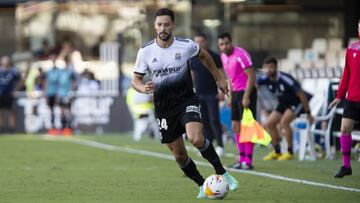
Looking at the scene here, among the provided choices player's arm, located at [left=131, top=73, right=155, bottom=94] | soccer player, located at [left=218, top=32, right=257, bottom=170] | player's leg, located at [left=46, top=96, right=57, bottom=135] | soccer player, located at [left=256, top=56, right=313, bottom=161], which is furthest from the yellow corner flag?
player's leg, located at [left=46, top=96, right=57, bottom=135]

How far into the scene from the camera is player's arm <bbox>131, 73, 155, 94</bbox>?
11376mm

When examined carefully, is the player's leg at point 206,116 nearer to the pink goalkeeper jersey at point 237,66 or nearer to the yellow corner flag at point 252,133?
the pink goalkeeper jersey at point 237,66

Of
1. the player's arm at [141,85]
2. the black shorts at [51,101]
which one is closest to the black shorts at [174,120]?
the player's arm at [141,85]

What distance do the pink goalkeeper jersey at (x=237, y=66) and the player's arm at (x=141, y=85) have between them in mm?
4785

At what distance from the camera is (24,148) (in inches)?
903

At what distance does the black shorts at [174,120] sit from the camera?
11.8 metres

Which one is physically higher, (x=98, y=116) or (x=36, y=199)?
(x=36, y=199)

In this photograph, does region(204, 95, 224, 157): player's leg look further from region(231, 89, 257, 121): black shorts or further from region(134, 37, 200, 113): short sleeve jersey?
region(134, 37, 200, 113): short sleeve jersey

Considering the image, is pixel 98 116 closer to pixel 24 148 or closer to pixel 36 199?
pixel 24 148

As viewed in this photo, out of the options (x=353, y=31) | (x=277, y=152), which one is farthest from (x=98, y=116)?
(x=277, y=152)

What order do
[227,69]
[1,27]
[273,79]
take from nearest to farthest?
[227,69] → [273,79] → [1,27]

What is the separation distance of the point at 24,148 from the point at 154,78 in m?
11.6

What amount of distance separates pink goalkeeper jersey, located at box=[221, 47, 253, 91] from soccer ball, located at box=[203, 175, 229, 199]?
5.23 m

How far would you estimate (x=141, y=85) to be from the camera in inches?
465
